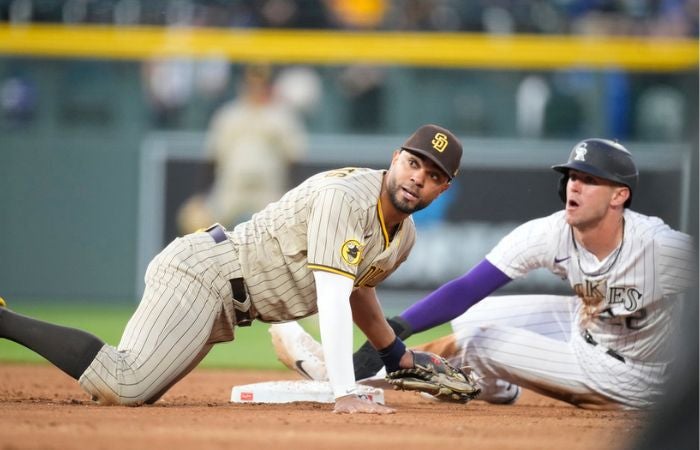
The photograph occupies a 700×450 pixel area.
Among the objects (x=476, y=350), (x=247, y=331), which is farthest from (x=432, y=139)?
(x=247, y=331)

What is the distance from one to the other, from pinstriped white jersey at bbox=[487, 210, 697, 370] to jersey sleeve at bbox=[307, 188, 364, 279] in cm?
116

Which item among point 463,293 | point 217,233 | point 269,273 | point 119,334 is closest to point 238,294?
point 269,273

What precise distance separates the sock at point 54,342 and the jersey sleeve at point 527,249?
2064mm

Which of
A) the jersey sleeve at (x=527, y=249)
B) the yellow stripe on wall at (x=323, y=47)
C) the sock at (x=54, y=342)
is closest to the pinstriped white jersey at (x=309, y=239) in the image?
the jersey sleeve at (x=527, y=249)

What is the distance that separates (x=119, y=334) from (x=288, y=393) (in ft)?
15.8

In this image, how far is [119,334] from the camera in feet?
33.3

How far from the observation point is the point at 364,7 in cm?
1377

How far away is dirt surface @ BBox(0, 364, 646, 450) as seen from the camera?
3955mm

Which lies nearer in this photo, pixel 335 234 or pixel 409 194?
pixel 335 234

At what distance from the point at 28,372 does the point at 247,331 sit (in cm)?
486

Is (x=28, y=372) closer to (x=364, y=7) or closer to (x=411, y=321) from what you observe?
(x=411, y=321)

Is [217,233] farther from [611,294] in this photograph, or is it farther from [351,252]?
[611,294]

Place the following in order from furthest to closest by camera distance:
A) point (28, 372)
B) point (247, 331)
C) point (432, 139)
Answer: point (247, 331) < point (28, 372) < point (432, 139)

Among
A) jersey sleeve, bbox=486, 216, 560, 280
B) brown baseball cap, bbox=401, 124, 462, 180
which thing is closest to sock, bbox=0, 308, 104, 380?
brown baseball cap, bbox=401, 124, 462, 180
